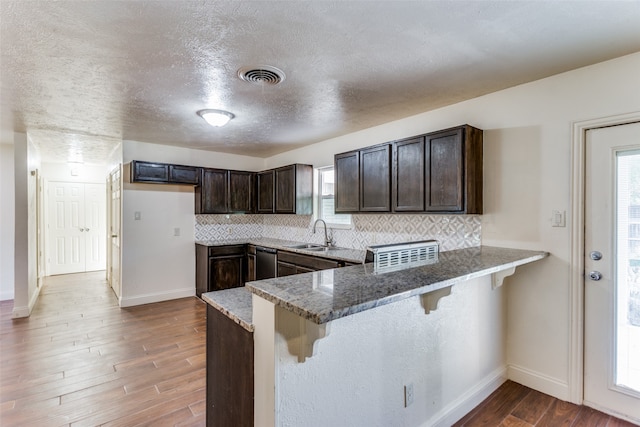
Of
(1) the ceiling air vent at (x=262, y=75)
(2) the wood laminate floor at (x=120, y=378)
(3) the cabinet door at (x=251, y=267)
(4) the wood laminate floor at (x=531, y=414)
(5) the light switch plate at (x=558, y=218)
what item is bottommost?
(4) the wood laminate floor at (x=531, y=414)

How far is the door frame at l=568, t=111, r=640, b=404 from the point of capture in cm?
224

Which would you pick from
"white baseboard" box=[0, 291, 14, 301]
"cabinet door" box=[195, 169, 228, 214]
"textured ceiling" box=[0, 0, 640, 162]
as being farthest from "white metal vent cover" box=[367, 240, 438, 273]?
"white baseboard" box=[0, 291, 14, 301]

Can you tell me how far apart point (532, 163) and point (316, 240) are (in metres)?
2.91

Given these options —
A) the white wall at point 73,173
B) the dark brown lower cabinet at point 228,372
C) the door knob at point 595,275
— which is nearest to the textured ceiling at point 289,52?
the door knob at point 595,275

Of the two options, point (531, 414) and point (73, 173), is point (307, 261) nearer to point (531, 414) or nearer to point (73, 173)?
point (531, 414)

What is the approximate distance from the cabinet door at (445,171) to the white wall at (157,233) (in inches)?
147

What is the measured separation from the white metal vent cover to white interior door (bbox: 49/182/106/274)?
7348 millimetres

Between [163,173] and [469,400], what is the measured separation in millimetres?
4424

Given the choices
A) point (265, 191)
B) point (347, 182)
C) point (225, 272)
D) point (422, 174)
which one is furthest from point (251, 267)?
point (422, 174)

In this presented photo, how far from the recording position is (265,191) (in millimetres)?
5180

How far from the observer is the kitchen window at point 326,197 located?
14.8 feet

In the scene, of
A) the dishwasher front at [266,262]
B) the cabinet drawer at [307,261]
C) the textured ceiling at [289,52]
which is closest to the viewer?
the textured ceiling at [289,52]

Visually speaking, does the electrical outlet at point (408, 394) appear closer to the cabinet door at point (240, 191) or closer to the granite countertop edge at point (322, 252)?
the granite countertop edge at point (322, 252)

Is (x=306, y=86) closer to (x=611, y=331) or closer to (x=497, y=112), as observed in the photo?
(x=497, y=112)
